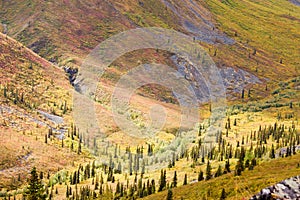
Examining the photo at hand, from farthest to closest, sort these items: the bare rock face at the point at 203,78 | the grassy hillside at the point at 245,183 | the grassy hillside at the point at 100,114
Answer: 1. the bare rock face at the point at 203,78
2. the grassy hillside at the point at 100,114
3. the grassy hillside at the point at 245,183

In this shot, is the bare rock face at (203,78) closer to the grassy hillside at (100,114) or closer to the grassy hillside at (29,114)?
the grassy hillside at (100,114)

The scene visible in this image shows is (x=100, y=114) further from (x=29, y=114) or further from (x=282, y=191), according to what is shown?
(x=282, y=191)

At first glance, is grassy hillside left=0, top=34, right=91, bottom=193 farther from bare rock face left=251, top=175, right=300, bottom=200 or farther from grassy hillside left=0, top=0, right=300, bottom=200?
bare rock face left=251, top=175, right=300, bottom=200

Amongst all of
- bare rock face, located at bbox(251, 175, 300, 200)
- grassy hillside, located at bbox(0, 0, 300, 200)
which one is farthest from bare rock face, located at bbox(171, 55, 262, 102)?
bare rock face, located at bbox(251, 175, 300, 200)

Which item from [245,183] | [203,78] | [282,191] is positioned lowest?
[245,183]

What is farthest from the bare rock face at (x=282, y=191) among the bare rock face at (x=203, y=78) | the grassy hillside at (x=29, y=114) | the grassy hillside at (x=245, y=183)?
the bare rock face at (x=203, y=78)

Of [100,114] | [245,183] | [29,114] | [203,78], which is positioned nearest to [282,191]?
[245,183]

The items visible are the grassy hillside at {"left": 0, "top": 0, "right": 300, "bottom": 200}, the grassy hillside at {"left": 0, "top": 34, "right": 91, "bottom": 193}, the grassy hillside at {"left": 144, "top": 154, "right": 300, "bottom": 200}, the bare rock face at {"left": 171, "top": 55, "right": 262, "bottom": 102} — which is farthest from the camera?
the bare rock face at {"left": 171, "top": 55, "right": 262, "bottom": 102}

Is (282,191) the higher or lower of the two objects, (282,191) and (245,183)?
the higher

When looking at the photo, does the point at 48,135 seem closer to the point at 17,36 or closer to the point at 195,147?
the point at 195,147

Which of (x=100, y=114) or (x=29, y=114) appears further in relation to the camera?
(x=100, y=114)
